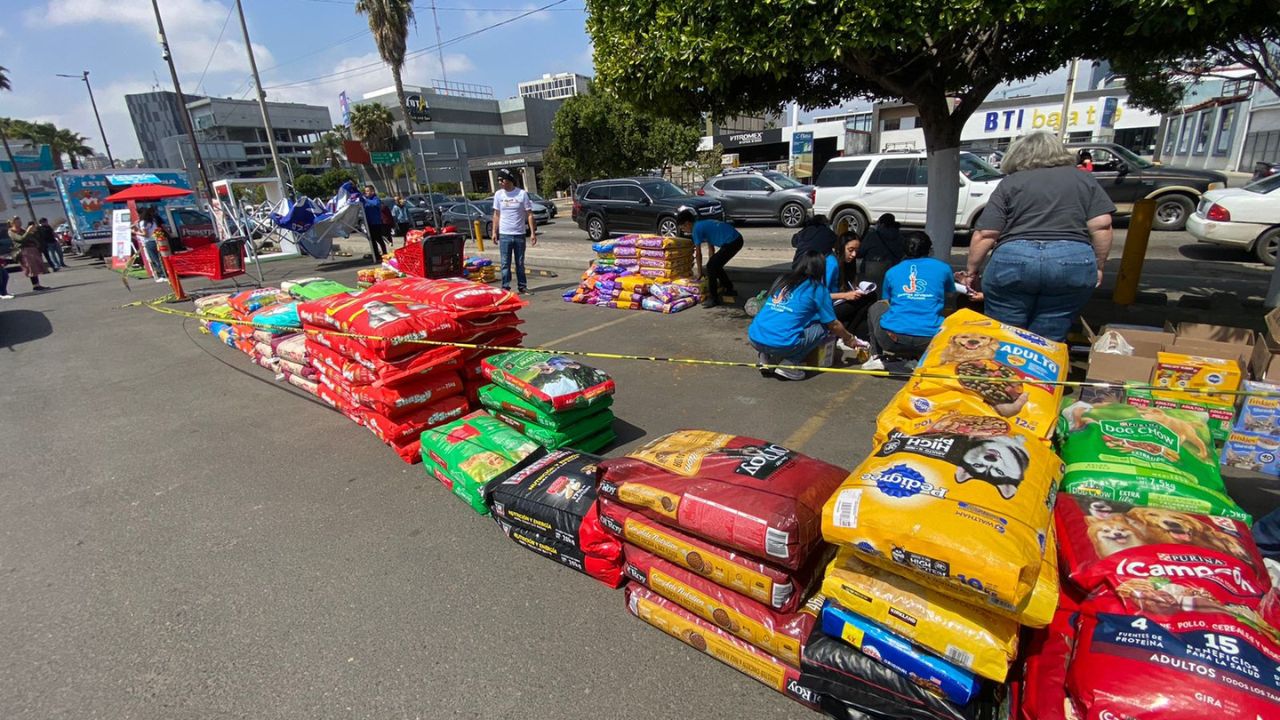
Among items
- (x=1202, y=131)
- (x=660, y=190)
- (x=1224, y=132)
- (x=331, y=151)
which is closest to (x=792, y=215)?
(x=660, y=190)

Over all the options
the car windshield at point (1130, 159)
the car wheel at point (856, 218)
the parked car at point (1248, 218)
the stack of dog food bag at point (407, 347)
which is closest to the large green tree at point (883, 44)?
the stack of dog food bag at point (407, 347)

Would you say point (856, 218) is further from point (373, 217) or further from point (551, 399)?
point (551, 399)

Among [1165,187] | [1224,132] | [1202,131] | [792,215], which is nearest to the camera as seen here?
[1165,187]

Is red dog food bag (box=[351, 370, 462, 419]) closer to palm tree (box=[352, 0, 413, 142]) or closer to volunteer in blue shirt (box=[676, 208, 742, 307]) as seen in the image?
volunteer in blue shirt (box=[676, 208, 742, 307])

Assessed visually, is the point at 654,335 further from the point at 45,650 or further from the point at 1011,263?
the point at 45,650

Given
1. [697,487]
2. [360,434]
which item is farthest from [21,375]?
[697,487]

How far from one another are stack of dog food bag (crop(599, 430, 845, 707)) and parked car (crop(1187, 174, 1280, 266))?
10.3 m

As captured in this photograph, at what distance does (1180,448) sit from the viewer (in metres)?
2.29

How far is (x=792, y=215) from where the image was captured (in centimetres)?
1653

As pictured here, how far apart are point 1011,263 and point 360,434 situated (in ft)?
16.8

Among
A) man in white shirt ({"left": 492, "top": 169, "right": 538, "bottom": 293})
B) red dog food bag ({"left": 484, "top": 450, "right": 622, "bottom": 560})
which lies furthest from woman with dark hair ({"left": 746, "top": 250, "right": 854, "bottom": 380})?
man in white shirt ({"left": 492, "top": 169, "right": 538, "bottom": 293})

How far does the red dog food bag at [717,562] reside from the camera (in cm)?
218

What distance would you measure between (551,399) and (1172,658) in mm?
2903

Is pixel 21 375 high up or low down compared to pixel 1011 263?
down
